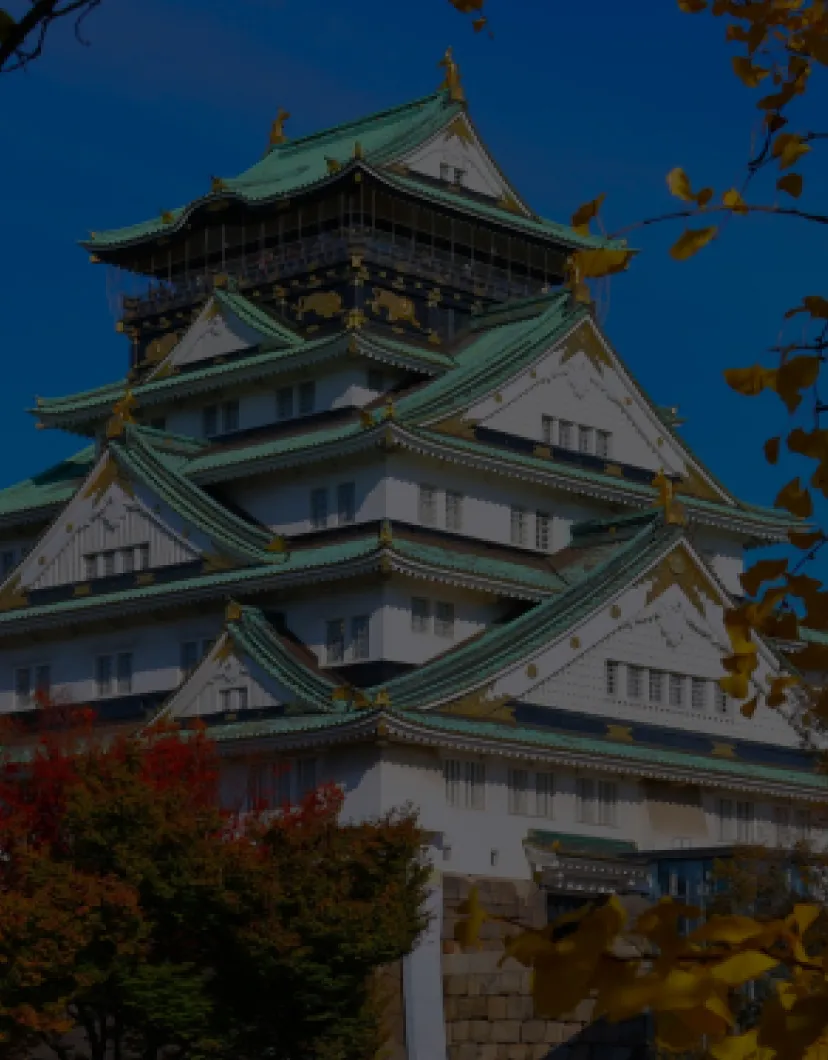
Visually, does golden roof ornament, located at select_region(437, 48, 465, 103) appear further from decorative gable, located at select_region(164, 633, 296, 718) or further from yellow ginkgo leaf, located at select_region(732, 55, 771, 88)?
yellow ginkgo leaf, located at select_region(732, 55, 771, 88)

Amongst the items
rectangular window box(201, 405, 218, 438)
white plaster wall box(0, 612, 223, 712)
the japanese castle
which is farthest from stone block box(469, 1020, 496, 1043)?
rectangular window box(201, 405, 218, 438)

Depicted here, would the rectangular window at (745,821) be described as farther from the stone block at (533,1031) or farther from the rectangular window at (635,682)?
the stone block at (533,1031)

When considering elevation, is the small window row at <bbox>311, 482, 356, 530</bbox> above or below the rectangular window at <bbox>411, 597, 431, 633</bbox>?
above

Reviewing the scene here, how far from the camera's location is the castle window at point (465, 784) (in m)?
44.5

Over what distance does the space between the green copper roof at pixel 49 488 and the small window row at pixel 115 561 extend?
10.2 ft

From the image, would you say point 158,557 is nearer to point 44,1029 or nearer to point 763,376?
point 44,1029

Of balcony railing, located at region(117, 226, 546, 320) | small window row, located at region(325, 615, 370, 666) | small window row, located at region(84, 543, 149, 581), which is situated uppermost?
balcony railing, located at region(117, 226, 546, 320)

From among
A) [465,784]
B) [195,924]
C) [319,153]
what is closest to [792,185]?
[195,924]

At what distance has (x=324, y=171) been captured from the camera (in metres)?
55.7

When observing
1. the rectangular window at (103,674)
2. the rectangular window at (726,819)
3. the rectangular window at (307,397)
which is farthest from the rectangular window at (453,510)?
the rectangular window at (103,674)

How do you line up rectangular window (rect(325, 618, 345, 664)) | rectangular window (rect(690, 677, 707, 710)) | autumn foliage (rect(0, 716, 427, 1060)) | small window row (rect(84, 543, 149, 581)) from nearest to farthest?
autumn foliage (rect(0, 716, 427, 1060))
rectangular window (rect(325, 618, 345, 664))
rectangular window (rect(690, 677, 707, 710))
small window row (rect(84, 543, 149, 581))

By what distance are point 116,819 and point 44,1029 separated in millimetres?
3885

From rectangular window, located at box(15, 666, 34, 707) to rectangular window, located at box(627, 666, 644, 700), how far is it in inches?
592

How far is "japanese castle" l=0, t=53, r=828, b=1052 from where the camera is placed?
4506cm
